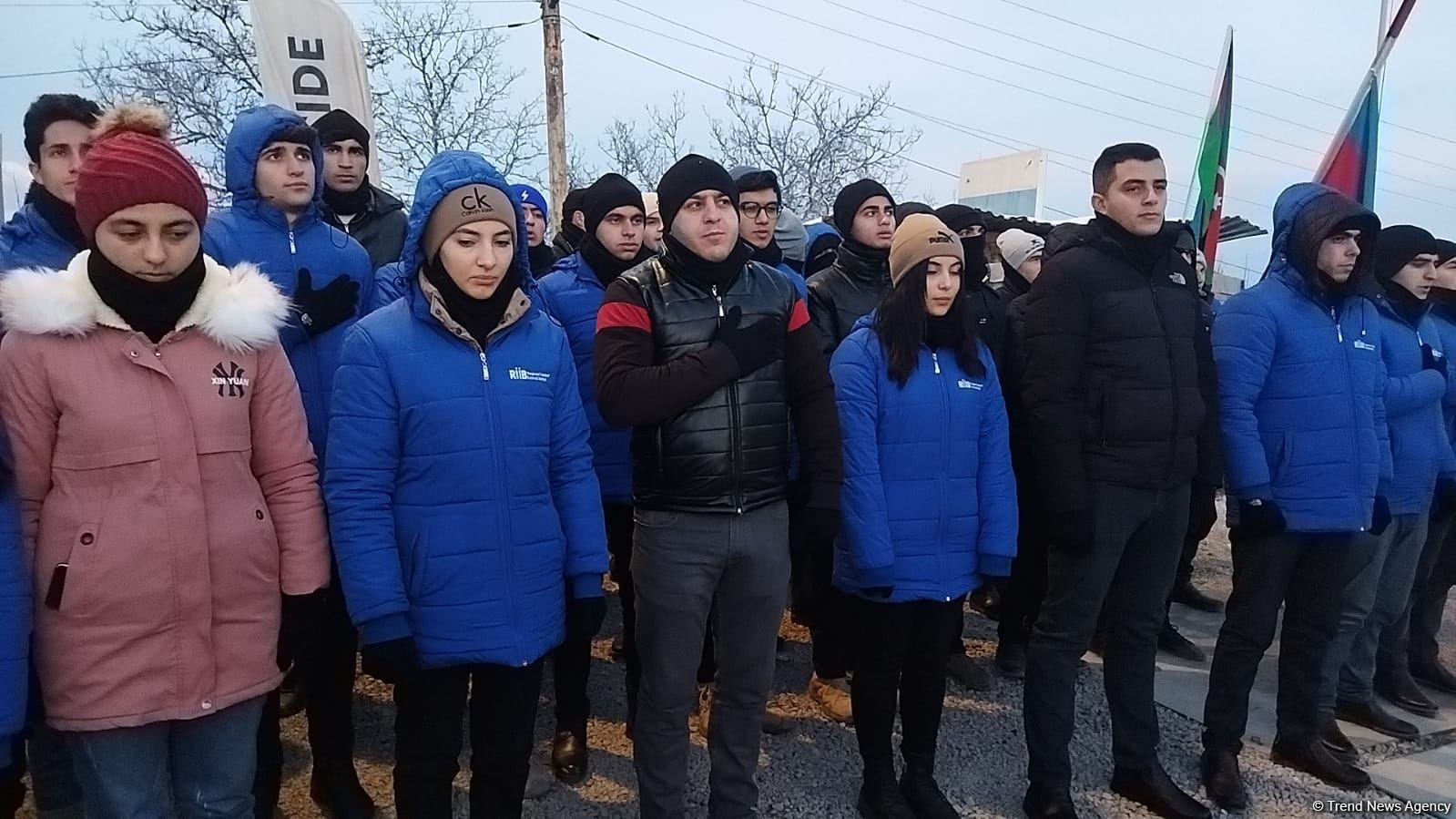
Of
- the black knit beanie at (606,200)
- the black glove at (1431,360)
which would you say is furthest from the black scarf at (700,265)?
the black glove at (1431,360)

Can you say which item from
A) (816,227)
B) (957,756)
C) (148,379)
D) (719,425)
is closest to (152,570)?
(148,379)

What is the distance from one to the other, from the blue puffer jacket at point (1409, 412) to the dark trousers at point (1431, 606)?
1193 mm

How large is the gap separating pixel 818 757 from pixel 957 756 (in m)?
0.63

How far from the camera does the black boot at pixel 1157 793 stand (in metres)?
3.45

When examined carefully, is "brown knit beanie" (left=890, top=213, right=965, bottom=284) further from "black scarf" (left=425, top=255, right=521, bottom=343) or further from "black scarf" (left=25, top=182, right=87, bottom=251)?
"black scarf" (left=25, top=182, right=87, bottom=251)

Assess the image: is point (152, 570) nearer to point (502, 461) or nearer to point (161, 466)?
point (161, 466)

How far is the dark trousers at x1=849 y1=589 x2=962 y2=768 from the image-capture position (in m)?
3.29

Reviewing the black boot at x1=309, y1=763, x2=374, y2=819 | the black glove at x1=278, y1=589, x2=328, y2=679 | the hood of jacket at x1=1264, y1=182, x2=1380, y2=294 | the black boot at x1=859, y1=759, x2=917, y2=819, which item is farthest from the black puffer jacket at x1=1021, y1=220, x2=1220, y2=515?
the black boot at x1=309, y1=763, x2=374, y2=819

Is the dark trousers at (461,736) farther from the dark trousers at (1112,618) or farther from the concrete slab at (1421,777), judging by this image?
the concrete slab at (1421,777)

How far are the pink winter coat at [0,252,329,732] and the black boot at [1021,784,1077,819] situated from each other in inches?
110

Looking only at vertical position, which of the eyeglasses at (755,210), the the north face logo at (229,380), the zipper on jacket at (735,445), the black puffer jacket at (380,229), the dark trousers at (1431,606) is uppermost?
the eyeglasses at (755,210)

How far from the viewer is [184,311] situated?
88.1 inches

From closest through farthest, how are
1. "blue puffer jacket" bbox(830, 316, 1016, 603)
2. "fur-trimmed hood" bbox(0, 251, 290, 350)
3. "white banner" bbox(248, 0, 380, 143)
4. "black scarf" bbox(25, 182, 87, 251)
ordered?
1. "fur-trimmed hood" bbox(0, 251, 290, 350)
2. "black scarf" bbox(25, 182, 87, 251)
3. "blue puffer jacket" bbox(830, 316, 1016, 603)
4. "white banner" bbox(248, 0, 380, 143)

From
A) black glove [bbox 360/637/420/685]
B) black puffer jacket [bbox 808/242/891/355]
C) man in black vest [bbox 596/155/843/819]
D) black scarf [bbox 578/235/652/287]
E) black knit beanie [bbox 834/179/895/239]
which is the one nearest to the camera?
black glove [bbox 360/637/420/685]
